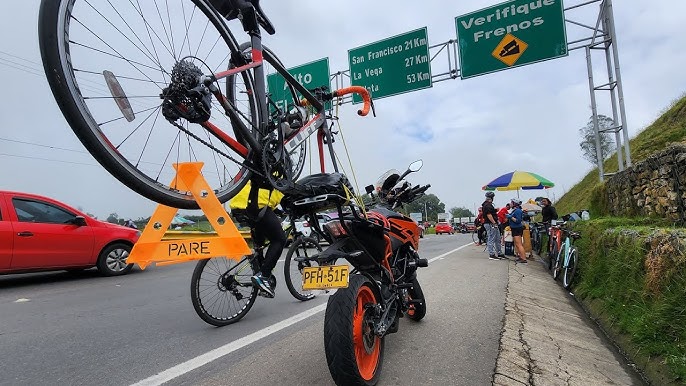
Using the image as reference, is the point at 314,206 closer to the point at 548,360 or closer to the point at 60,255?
the point at 548,360

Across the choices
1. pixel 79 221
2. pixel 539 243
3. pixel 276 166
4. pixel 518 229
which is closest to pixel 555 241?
pixel 518 229

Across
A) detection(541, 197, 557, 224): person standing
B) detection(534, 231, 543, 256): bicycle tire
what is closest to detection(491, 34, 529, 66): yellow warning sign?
detection(541, 197, 557, 224): person standing

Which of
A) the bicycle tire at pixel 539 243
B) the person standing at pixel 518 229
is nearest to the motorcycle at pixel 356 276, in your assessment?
the person standing at pixel 518 229

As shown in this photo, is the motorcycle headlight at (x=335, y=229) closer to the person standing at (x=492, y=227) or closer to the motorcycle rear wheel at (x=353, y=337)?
the motorcycle rear wheel at (x=353, y=337)

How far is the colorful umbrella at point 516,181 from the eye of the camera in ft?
54.7

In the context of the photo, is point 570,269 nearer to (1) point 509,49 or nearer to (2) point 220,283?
(2) point 220,283

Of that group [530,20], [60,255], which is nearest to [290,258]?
[60,255]

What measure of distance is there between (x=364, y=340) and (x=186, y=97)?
174cm

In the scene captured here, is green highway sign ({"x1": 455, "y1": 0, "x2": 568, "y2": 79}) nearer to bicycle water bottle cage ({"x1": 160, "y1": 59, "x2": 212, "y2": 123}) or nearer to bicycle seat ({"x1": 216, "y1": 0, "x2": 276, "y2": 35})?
bicycle seat ({"x1": 216, "y1": 0, "x2": 276, "y2": 35})

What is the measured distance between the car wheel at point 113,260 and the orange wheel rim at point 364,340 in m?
6.64

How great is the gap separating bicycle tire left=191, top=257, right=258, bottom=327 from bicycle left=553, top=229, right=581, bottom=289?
5126 mm

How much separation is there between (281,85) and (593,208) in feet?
34.2

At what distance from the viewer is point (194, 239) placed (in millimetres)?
2695

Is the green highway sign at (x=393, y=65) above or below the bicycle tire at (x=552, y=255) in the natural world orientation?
above
